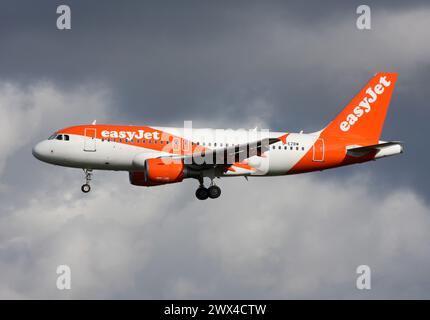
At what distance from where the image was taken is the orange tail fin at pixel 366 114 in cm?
7706

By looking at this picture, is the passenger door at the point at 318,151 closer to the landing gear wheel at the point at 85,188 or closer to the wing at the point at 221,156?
the wing at the point at 221,156

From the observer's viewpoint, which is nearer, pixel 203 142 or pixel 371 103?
pixel 203 142

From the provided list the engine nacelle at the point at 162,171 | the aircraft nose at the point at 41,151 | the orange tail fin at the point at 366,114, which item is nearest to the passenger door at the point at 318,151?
the orange tail fin at the point at 366,114

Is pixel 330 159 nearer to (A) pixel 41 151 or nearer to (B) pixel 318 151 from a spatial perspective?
(B) pixel 318 151

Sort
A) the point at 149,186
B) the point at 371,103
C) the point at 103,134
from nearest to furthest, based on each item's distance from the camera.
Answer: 1. the point at 103,134
2. the point at 149,186
3. the point at 371,103

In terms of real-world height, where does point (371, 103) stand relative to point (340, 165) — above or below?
above

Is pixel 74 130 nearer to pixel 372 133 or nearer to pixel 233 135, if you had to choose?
pixel 233 135

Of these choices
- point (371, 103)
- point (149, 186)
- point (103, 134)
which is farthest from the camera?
point (371, 103)

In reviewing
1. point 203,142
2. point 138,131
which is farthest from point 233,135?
point 138,131

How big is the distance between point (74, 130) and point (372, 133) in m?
24.0

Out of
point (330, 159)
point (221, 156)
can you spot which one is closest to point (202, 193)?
point (221, 156)

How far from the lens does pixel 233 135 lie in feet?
236

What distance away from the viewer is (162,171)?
68188mm

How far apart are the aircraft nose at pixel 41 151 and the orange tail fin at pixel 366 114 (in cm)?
2143
